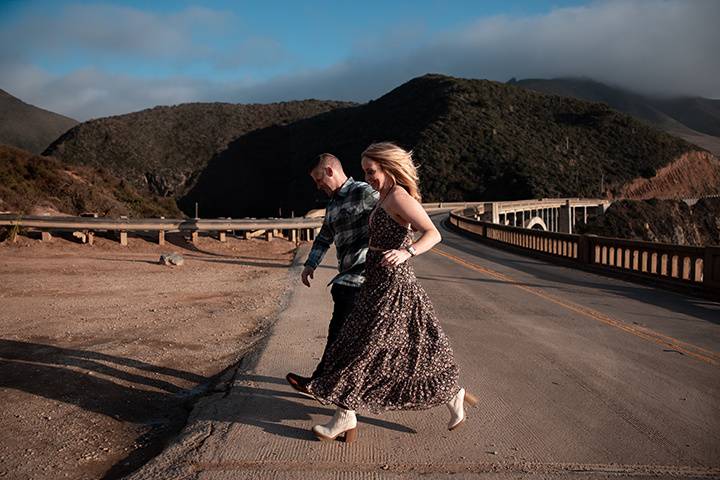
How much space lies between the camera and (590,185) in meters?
89.7

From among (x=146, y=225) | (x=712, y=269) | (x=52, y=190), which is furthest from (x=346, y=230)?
(x=52, y=190)

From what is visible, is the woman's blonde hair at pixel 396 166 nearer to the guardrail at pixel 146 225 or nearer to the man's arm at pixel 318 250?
the man's arm at pixel 318 250

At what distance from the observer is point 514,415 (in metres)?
4.65

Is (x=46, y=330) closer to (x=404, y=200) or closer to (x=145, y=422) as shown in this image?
(x=145, y=422)

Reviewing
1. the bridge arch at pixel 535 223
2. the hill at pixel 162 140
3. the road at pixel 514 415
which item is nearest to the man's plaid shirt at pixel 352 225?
the road at pixel 514 415

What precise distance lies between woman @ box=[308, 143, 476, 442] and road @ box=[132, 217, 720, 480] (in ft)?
1.08

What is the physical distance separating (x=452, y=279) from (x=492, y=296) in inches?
100

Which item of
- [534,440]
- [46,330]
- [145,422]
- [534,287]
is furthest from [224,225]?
[534,440]

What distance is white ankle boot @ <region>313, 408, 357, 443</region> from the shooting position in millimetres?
4020

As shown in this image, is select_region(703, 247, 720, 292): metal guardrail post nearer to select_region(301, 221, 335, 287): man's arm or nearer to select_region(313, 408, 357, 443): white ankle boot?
select_region(301, 221, 335, 287): man's arm

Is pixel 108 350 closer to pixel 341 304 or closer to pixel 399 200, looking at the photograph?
pixel 341 304

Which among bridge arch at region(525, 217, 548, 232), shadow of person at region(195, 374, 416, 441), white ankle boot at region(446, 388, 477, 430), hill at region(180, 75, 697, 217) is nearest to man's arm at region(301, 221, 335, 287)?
shadow of person at region(195, 374, 416, 441)

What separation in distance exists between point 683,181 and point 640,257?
9649cm

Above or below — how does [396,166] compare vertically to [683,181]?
below
